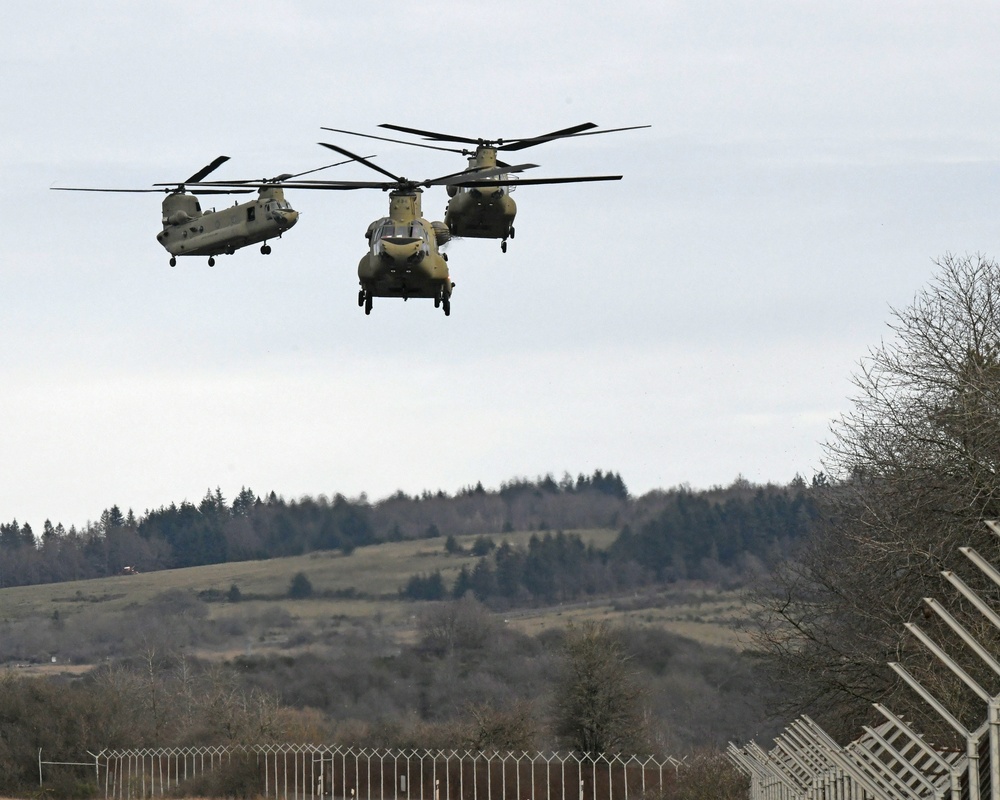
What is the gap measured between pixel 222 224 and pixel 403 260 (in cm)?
1650

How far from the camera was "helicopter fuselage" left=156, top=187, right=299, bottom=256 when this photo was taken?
4716 centimetres

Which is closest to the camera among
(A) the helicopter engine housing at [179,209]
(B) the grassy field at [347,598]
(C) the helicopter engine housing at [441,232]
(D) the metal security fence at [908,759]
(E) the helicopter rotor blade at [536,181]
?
(D) the metal security fence at [908,759]

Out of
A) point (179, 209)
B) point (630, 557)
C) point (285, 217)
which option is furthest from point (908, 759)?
point (630, 557)

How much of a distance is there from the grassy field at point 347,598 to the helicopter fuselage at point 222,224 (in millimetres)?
57516

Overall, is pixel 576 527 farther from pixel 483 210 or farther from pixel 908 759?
pixel 908 759

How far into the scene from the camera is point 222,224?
47.9 m

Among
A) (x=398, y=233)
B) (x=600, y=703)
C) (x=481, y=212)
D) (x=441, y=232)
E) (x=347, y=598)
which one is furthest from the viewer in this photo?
(x=347, y=598)

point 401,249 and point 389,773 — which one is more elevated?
point 401,249

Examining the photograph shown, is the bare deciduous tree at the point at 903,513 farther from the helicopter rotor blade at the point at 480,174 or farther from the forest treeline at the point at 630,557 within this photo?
the forest treeline at the point at 630,557

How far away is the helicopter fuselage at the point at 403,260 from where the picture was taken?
32.9 meters

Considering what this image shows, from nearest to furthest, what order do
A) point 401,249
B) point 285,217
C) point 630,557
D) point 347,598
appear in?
point 401,249 < point 285,217 < point 347,598 < point 630,557

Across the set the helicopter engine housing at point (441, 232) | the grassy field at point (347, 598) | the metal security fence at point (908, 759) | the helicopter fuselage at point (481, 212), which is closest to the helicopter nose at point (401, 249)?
the helicopter engine housing at point (441, 232)

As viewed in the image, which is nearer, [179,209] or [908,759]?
[908,759]

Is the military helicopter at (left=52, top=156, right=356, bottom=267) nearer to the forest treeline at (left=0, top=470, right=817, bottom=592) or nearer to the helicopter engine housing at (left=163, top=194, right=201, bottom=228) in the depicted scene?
the helicopter engine housing at (left=163, top=194, right=201, bottom=228)
